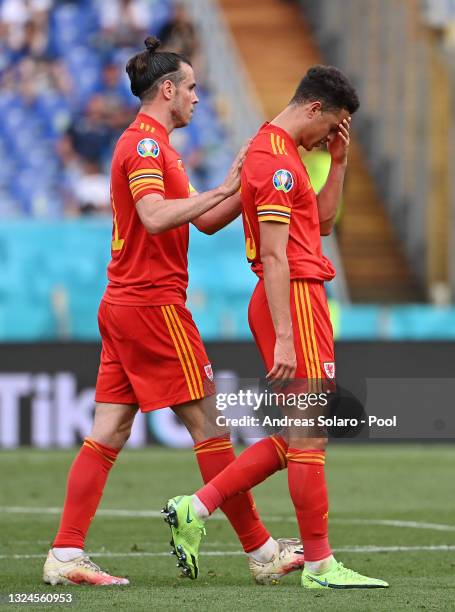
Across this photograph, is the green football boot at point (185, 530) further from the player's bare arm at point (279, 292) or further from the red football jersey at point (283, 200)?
the red football jersey at point (283, 200)

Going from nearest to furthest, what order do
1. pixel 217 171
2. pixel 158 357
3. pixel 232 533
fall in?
pixel 158 357
pixel 232 533
pixel 217 171

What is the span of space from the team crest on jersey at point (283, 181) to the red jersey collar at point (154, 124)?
69cm

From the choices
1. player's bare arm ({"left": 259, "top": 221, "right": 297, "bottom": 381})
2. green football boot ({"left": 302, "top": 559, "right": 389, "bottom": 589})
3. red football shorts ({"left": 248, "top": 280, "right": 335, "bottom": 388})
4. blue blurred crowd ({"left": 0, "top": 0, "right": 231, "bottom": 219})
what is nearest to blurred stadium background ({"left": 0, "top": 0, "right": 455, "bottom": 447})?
blue blurred crowd ({"left": 0, "top": 0, "right": 231, "bottom": 219})

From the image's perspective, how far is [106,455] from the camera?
6551 millimetres

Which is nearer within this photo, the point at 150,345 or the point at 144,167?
the point at 144,167

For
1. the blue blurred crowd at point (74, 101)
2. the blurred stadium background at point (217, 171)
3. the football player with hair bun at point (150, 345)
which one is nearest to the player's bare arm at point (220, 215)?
the football player with hair bun at point (150, 345)

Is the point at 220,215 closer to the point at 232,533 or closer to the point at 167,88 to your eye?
the point at 167,88

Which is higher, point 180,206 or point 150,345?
point 180,206

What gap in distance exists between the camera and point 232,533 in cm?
868

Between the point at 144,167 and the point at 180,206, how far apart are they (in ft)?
0.84

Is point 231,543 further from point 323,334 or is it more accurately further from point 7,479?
point 7,479

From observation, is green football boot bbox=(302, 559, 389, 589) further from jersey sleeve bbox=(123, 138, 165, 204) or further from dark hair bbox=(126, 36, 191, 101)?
dark hair bbox=(126, 36, 191, 101)

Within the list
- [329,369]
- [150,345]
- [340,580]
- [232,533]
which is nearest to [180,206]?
[150,345]

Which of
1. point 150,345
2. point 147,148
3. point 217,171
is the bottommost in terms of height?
point 150,345
